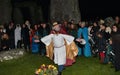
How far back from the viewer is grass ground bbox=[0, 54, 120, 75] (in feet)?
64.5

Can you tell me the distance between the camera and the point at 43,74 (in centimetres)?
1584

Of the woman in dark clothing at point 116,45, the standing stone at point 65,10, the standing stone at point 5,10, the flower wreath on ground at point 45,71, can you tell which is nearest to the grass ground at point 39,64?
the woman in dark clothing at point 116,45

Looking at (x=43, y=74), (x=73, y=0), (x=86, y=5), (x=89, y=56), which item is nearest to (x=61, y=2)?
(x=73, y=0)

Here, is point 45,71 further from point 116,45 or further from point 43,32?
point 43,32

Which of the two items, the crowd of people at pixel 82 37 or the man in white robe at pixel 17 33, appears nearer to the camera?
the crowd of people at pixel 82 37

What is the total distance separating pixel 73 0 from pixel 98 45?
20.4ft

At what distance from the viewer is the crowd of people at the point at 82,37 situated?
19922 mm

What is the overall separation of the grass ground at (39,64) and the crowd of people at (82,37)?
1.24 feet

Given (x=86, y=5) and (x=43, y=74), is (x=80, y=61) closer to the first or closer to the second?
(x=43, y=74)

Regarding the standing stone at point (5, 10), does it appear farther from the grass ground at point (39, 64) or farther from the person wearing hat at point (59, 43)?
the person wearing hat at point (59, 43)

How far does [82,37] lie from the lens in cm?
2245

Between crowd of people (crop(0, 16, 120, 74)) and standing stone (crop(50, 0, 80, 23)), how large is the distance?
1709mm

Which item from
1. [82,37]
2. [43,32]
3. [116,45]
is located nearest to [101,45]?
[116,45]

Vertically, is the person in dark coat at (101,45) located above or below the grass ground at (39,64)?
above
